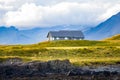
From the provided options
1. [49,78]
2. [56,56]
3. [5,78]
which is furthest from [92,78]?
[56,56]

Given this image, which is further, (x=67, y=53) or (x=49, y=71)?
(x=67, y=53)

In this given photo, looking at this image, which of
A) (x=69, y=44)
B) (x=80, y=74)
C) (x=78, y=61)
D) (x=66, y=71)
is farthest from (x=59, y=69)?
(x=69, y=44)

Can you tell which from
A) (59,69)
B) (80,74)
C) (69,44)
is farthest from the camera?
(69,44)

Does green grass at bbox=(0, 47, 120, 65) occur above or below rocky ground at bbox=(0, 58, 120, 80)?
above

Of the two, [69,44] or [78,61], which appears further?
[69,44]

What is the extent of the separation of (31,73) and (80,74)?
870 centimetres

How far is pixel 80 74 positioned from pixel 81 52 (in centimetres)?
3864

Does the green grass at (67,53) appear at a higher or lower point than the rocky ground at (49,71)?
higher

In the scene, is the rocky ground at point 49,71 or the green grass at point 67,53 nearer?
the rocky ground at point 49,71

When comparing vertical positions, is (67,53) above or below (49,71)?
above

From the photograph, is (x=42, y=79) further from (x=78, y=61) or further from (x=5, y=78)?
(x=78, y=61)

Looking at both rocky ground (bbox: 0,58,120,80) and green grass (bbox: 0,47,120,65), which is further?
green grass (bbox: 0,47,120,65)

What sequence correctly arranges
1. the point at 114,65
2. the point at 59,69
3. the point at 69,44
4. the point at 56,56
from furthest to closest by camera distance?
the point at 69,44, the point at 56,56, the point at 114,65, the point at 59,69

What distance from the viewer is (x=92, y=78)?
232 ft
